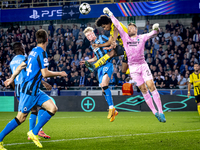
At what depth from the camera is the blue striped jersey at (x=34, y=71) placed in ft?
16.5

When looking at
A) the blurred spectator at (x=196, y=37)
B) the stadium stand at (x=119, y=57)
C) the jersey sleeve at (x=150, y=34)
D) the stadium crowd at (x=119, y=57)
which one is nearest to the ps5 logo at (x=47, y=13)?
the stadium stand at (x=119, y=57)

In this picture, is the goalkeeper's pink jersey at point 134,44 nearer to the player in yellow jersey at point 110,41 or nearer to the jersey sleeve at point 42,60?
the player in yellow jersey at point 110,41

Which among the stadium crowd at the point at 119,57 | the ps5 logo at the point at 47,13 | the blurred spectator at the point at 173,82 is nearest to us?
the blurred spectator at the point at 173,82

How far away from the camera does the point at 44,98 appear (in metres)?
5.27

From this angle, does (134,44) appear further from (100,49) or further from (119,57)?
(119,57)

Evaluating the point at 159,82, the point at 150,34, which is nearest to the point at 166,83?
Answer: the point at 159,82

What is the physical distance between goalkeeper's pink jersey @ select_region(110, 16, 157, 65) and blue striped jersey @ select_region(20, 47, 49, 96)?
2414 millimetres

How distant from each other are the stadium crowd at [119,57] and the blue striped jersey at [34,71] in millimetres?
10685

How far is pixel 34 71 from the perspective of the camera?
510cm

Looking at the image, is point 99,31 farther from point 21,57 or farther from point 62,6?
point 21,57

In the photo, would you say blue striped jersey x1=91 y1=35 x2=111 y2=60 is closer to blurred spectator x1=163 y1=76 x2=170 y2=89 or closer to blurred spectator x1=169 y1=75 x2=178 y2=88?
blurred spectator x1=163 y1=76 x2=170 y2=89

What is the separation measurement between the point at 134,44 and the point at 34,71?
9.00 feet

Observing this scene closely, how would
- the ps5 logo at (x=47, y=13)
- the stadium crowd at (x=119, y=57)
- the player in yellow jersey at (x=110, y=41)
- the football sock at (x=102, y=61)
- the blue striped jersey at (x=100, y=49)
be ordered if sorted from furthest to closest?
1. the ps5 logo at (x=47, y=13)
2. the stadium crowd at (x=119, y=57)
3. the blue striped jersey at (x=100, y=49)
4. the football sock at (x=102, y=61)
5. the player in yellow jersey at (x=110, y=41)

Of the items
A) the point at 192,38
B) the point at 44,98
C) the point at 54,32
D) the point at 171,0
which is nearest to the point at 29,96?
the point at 44,98
